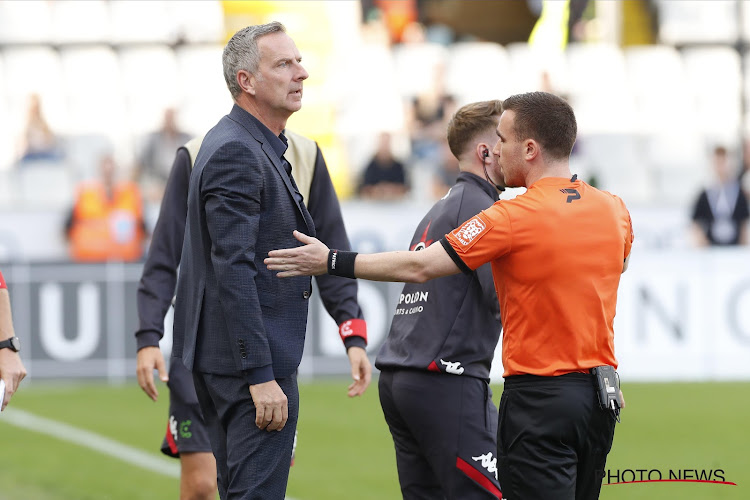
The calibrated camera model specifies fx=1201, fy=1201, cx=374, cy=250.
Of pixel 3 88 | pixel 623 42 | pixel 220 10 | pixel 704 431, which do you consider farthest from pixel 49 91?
pixel 704 431

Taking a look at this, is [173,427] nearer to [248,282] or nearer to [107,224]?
[248,282]

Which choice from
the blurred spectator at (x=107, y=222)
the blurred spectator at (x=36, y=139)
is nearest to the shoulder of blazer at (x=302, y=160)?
the blurred spectator at (x=107, y=222)

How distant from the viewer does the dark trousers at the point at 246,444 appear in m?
3.80

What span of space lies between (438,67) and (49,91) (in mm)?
5792

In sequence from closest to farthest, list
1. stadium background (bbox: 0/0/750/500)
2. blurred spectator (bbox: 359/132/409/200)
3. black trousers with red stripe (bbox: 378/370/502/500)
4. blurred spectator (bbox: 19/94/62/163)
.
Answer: black trousers with red stripe (bbox: 378/370/502/500) < stadium background (bbox: 0/0/750/500) < blurred spectator (bbox: 359/132/409/200) < blurred spectator (bbox: 19/94/62/163)

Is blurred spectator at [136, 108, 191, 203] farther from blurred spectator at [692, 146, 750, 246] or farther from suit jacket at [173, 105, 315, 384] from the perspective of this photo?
suit jacket at [173, 105, 315, 384]

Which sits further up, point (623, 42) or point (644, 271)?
point (623, 42)

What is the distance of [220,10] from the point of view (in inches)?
730

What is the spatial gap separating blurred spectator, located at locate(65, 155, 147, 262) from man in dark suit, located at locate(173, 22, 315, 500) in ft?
33.8

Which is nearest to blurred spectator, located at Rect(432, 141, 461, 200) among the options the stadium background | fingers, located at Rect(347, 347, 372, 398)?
the stadium background

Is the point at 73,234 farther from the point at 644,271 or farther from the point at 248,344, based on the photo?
the point at 248,344

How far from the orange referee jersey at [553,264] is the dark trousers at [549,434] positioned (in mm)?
54

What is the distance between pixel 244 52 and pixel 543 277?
1242mm

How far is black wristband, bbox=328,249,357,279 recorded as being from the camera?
3863 millimetres
